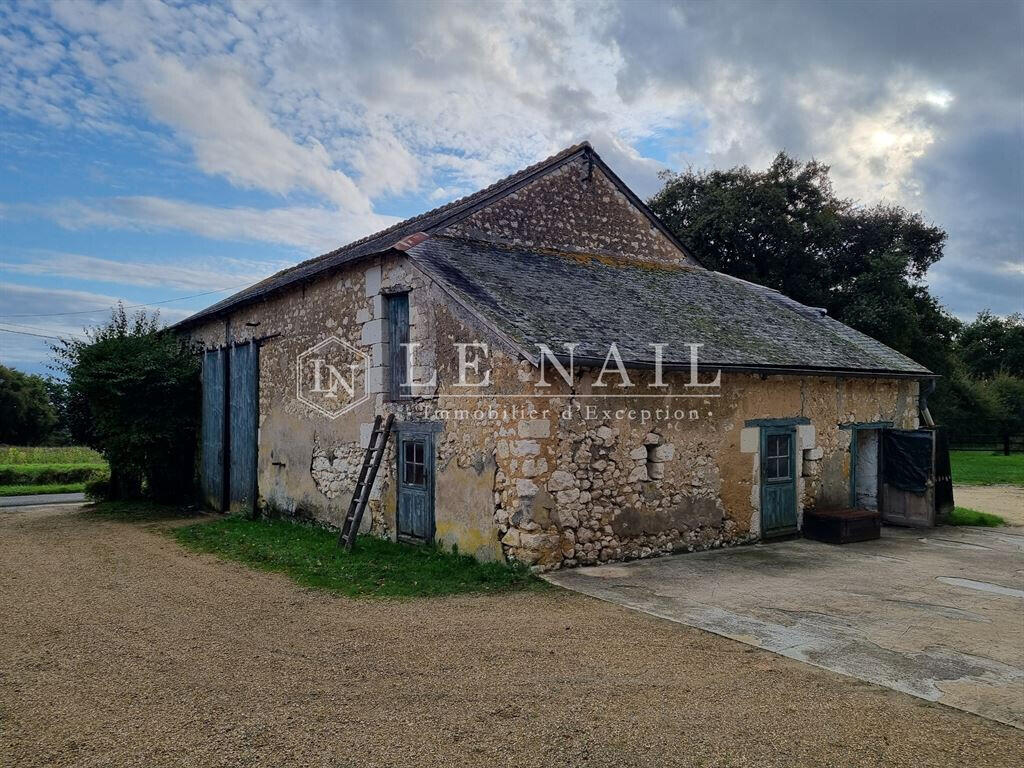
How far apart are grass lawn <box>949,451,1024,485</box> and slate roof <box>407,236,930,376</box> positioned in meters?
9.52

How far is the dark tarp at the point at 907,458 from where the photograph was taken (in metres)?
11.9

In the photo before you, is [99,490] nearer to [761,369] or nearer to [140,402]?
[140,402]

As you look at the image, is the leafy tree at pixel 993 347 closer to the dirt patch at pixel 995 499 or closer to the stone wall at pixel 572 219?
the dirt patch at pixel 995 499

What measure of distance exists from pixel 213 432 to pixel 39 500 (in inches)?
261

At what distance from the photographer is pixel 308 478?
481 inches

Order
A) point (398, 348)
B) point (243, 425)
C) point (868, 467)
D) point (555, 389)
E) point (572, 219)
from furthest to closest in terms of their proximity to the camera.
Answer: point (243, 425), point (572, 219), point (868, 467), point (398, 348), point (555, 389)

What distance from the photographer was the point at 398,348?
10250 millimetres

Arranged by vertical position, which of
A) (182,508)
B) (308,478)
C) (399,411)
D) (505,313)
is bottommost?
(182,508)

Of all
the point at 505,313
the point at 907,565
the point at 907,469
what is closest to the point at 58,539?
the point at 505,313

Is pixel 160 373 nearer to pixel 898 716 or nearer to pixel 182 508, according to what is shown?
pixel 182 508

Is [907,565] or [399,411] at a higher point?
[399,411]

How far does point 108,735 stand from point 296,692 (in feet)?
3.58

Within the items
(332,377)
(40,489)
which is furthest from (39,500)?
(332,377)

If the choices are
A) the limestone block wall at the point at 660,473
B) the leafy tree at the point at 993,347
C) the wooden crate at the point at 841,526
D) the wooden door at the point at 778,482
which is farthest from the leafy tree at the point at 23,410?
the leafy tree at the point at 993,347
